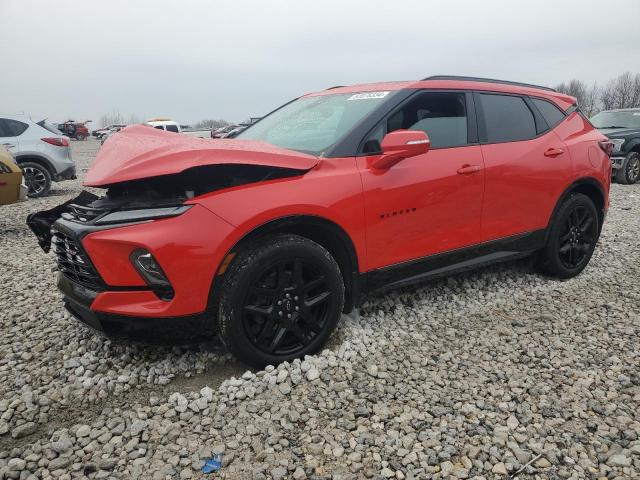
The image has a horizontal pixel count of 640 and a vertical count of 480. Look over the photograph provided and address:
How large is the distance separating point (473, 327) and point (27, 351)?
9.71ft

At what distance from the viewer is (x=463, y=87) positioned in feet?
11.2

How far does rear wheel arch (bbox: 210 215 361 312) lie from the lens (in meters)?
2.49

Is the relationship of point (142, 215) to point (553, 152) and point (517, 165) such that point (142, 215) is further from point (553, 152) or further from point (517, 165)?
point (553, 152)

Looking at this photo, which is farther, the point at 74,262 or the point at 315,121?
the point at 315,121

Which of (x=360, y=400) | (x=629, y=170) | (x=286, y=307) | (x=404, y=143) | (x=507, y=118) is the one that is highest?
(x=507, y=118)

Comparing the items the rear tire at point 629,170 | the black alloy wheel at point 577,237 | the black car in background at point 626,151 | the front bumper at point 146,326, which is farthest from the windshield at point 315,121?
the rear tire at point 629,170

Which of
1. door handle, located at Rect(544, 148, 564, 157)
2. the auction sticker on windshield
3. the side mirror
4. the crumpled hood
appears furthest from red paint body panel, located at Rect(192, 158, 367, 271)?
door handle, located at Rect(544, 148, 564, 157)

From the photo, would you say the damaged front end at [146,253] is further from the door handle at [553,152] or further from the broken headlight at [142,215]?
the door handle at [553,152]

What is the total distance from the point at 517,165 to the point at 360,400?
219cm

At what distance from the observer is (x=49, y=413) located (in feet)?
7.68

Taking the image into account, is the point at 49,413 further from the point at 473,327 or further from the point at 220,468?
the point at 473,327

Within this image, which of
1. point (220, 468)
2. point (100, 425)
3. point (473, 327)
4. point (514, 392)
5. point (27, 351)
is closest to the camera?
point (220, 468)

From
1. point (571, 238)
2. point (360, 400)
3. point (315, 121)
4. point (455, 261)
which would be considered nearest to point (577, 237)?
point (571, 238)

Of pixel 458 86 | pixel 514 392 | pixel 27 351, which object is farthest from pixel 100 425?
pixel 458 86
